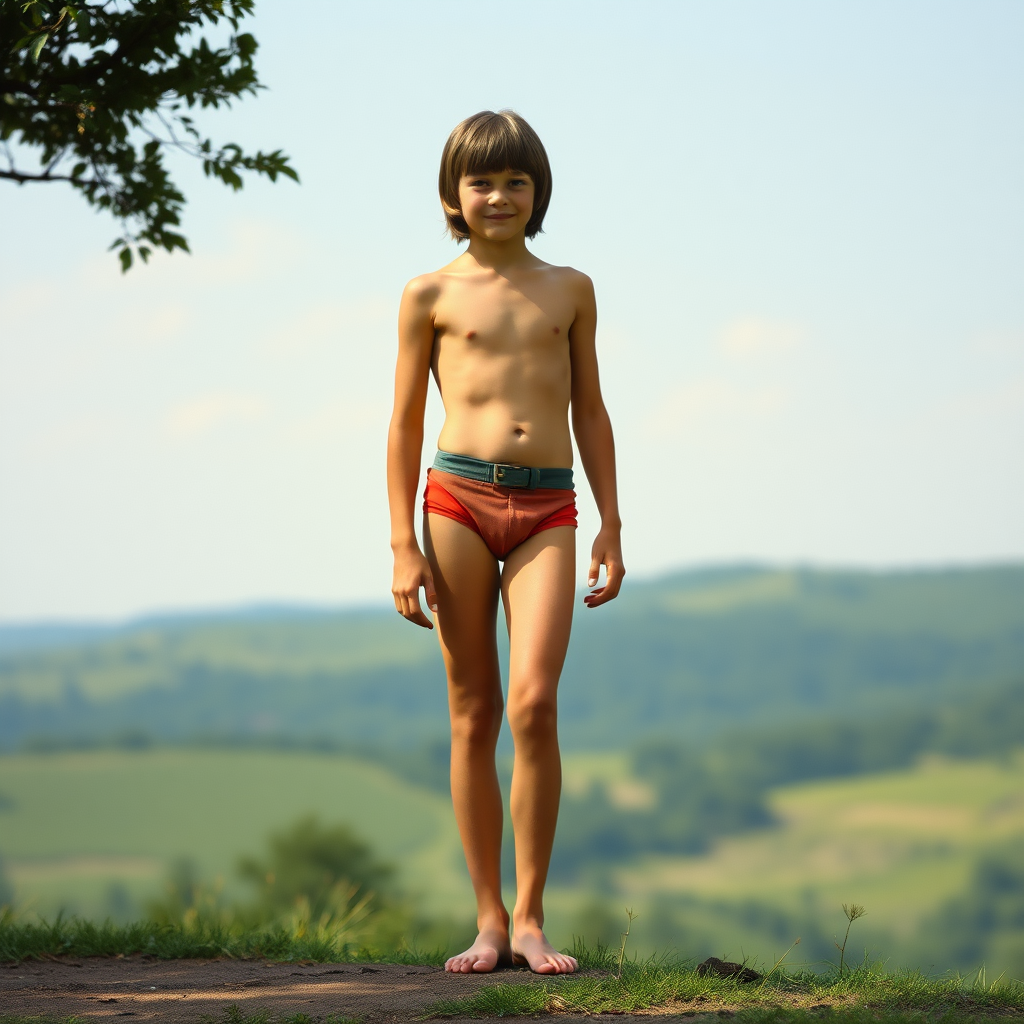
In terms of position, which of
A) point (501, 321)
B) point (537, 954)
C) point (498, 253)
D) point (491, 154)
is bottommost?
point (537, 954)

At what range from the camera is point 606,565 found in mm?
4824

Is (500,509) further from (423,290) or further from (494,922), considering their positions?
(494,922)

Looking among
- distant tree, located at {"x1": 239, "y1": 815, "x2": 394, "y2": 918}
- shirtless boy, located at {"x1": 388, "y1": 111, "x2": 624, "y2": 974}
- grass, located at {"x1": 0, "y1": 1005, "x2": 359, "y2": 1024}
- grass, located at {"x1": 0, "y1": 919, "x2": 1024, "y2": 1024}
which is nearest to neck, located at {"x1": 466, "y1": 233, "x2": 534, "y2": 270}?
shirtless boy, located at {"x1": 388, "y1": 111, "x2": 624, "y2": 974}

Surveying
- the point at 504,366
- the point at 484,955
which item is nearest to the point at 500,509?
Answer: the point at 504,366

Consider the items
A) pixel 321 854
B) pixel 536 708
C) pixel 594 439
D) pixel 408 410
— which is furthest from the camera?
pixel 321 854

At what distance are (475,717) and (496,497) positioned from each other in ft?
2.66

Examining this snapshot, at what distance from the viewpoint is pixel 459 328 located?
4.67m

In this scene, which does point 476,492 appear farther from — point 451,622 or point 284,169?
point 284,169

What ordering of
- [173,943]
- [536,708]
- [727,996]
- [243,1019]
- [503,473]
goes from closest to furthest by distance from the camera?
[243,1019] < [727,996] < [536,708] < [503,473] < [173,943]

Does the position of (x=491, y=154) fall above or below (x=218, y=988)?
above

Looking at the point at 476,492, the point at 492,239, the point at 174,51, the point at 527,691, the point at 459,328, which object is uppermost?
the point at 174,51

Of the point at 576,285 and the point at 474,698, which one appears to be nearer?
the point at 474,698

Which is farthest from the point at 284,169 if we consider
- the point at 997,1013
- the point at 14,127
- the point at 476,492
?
the point at 997,1013

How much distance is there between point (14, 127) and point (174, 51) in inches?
49.9
